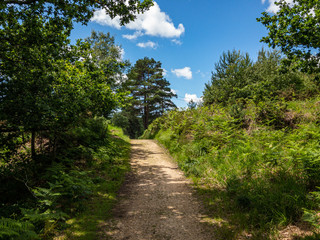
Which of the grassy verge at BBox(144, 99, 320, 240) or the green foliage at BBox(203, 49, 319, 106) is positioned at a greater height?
the green foliage at BBox(203, 49, 319, 106)

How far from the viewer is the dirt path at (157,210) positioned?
3697mm

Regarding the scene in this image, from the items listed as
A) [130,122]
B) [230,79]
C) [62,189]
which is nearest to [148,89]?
[130,122]

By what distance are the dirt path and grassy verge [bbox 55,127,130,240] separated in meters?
0.28

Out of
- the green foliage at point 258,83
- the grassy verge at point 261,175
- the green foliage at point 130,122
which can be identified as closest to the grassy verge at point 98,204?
the grassy verge at point 261,175

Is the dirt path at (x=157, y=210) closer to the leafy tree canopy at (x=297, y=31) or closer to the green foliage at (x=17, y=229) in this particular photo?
the green foliage at (x=17, y=229)

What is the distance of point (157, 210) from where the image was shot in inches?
185

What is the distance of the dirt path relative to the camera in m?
3.70

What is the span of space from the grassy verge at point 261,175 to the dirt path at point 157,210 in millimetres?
490

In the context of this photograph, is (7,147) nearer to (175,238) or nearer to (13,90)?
(13,90)

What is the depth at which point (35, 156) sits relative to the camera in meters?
6.74

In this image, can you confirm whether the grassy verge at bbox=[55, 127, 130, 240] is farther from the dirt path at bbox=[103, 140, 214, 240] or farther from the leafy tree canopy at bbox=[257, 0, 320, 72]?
the leafy tree canopy at bbox=[257, 0, 320, 72]

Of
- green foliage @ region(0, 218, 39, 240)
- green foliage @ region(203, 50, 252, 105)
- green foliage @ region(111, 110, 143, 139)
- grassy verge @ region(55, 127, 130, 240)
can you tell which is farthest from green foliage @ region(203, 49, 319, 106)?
green foliage @ region(111, 110, 143, 139)

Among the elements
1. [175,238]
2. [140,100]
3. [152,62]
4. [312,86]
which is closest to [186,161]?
[175,238]

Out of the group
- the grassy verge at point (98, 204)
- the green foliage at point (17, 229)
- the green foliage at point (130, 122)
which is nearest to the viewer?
the green foliage at point (17, 229)
